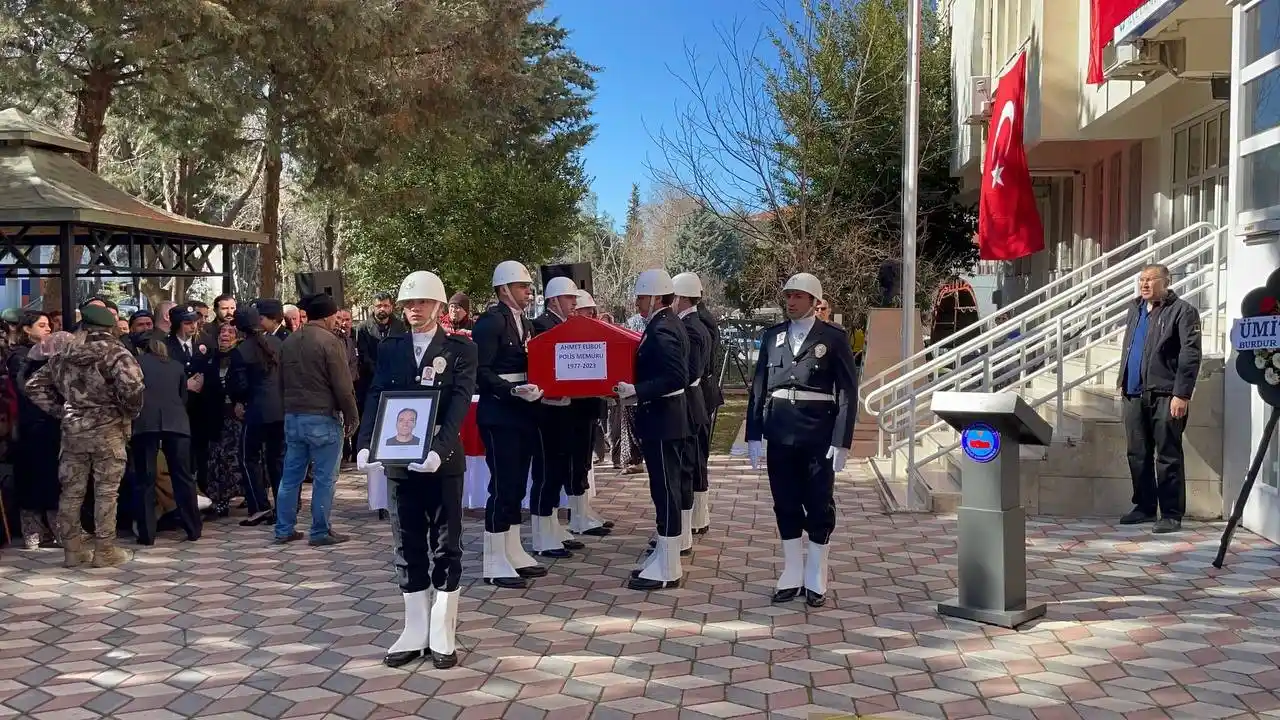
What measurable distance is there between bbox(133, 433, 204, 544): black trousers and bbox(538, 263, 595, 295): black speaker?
10.1ft

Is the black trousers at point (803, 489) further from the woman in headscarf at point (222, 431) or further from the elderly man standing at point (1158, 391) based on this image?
the woman in headscarf at point (222, 431)

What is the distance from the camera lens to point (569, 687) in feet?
17.4

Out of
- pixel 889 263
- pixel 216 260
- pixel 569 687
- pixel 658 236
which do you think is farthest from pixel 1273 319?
pixel 658 236

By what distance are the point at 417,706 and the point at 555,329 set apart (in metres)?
2.93

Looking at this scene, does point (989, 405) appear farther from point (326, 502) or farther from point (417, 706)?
point (326, 502)

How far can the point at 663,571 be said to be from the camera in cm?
725

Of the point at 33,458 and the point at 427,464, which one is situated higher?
the point at 427,464

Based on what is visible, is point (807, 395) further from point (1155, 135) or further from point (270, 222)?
point (270, 222)

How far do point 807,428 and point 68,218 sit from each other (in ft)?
26.9

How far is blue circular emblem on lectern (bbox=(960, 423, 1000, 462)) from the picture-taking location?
631 centimetres

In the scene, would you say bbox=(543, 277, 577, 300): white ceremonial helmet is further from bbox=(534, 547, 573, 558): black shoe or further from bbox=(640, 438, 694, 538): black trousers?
bbox=(534, 547, 573, 558): black shoe

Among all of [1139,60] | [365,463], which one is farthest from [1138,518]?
[365,463]

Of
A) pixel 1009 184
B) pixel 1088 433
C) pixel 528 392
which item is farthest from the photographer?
pixel 1009 184

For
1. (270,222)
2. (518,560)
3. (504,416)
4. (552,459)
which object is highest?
(270,222)
